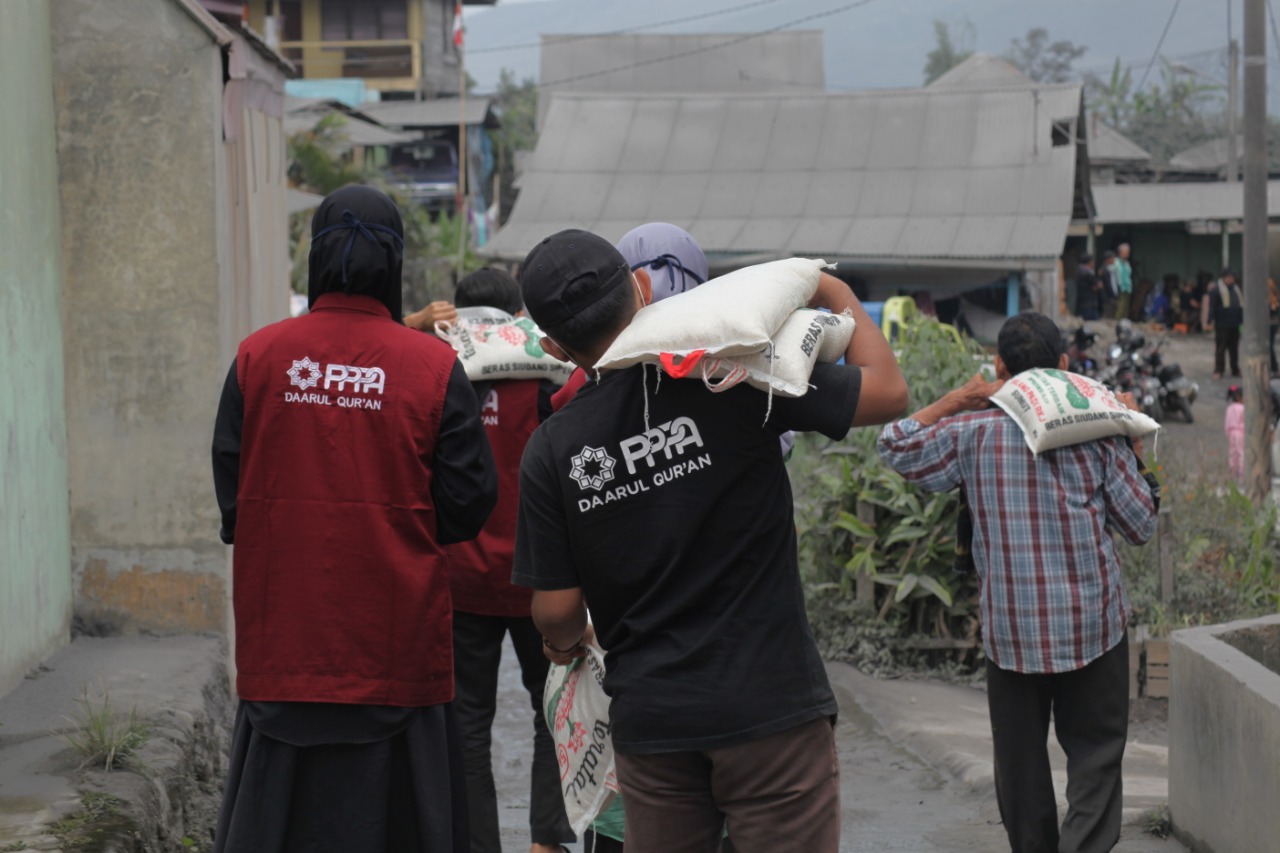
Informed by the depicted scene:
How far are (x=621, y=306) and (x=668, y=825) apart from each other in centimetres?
100

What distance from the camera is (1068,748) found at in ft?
15.2

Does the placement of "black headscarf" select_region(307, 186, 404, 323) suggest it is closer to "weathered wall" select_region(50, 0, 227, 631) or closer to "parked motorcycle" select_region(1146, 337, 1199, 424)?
"weathered wall" select_region(50, 0, 227, 631)

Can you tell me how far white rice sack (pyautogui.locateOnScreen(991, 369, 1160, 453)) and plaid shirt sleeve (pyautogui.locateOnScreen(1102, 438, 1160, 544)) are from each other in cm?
7

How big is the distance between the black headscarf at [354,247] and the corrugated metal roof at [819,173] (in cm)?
1914

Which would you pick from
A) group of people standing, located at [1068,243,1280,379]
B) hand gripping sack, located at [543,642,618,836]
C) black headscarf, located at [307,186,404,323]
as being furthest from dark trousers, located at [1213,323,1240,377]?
black headscarf, located at [307,186,404,323]

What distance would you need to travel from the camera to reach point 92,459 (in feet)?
19.3

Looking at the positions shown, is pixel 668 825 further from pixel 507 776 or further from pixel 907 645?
pixel 907 645

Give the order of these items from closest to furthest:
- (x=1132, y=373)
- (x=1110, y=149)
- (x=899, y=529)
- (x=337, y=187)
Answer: (x=899, y=529) < (x=337, y=187) < (x=1132, y=373) < (x=1110, y=149)

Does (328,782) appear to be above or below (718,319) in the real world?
below

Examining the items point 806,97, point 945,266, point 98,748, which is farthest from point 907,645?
point 806,97

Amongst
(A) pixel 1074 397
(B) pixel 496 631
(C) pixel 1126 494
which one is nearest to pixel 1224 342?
(C) pixel 1126 494

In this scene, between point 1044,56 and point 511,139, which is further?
point 1044,56

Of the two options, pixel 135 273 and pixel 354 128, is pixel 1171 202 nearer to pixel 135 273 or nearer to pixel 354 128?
pixel 354 128

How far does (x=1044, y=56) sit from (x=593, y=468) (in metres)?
105
